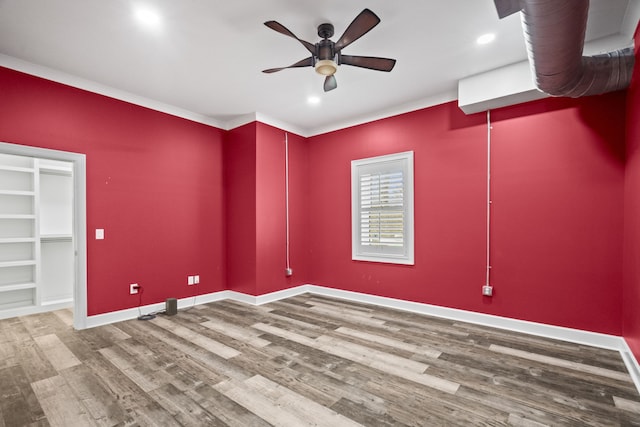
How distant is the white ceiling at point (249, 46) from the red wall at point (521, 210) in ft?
2.02

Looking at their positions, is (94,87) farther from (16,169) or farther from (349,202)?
(349,202)

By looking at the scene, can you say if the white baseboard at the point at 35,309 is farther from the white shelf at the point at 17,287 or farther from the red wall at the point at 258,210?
the red wall at the point at 258,210

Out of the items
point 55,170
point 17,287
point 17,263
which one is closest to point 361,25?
point 55,170

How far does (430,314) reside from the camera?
12.9 feet

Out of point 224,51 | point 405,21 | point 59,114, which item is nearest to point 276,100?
point 224,51

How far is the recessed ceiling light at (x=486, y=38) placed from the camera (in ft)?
8.79

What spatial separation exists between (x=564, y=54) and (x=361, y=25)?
1.42 metres

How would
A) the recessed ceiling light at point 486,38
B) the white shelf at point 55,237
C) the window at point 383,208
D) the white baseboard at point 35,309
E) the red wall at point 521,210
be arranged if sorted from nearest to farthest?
the recessed ceiling light at point 486,38, the red wall at point 521,210, the white baseboard at point 35,309, the window at point 383,208, the white shelf at point 55,237

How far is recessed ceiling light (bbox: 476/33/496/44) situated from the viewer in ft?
8.79

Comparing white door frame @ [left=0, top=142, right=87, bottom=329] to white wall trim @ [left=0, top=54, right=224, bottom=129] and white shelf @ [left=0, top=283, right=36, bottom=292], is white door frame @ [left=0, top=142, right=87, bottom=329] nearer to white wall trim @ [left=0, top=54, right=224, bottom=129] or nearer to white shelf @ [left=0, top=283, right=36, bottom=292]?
white wall trim @ [left=0, top=54, right=224, bottom=129]

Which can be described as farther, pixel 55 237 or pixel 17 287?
pixel 55 237

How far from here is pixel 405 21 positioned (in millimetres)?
2494

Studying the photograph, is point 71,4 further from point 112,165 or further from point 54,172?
point 54,172

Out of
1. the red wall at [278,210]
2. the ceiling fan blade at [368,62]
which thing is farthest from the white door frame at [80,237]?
the ceiling fan blade at [368,62]
